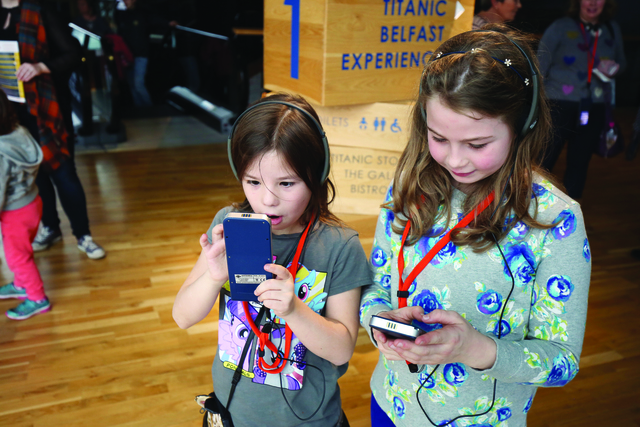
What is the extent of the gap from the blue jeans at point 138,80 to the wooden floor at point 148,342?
2.93 meters

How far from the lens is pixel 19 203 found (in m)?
2.47

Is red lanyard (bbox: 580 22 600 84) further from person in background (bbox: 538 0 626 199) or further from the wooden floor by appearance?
the wooden floor

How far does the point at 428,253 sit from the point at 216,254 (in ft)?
1.37

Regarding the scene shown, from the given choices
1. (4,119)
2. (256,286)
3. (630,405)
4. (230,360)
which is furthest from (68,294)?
(630,405)

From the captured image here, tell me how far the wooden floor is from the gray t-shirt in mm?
437

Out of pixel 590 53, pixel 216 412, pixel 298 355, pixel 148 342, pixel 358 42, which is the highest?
pixel 358 42

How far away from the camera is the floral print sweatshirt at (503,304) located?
2.81ft

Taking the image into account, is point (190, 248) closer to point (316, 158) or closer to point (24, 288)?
point (24, 288)

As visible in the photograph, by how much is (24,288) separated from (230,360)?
220cm

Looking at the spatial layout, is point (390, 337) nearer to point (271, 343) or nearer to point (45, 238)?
point (271, 343)

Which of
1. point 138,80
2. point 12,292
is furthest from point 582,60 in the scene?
point 138,80

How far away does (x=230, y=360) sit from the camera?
1088 mm

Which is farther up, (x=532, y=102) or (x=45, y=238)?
(x=532, y=102)

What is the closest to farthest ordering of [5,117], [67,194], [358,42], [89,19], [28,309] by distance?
[358,42] < [5,117] < [28,309] < [67,194] < [89,19]
